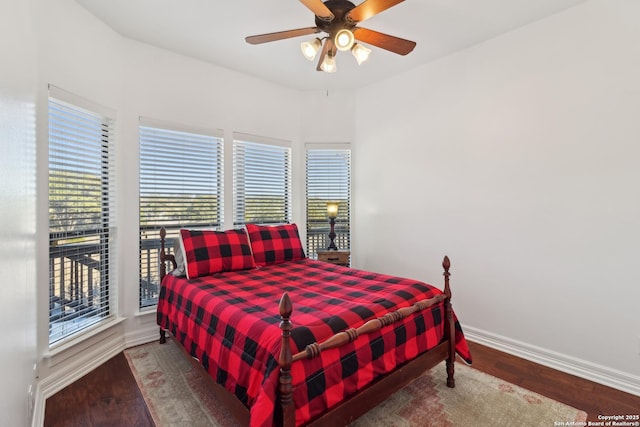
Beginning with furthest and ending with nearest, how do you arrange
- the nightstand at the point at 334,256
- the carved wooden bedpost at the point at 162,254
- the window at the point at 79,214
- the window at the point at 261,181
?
the nightstand at the point at 334,256
the window at the point at 261,181
the carved wooden bedpost at the point at 162,254
the window at the point at 79,214

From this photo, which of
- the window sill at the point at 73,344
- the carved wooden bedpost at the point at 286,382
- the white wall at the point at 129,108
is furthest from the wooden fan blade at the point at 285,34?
the window sill at the point at 73,344

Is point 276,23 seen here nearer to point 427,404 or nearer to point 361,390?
point 361,390

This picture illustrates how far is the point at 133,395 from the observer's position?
7.10ft

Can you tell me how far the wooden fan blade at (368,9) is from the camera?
5.82 feet

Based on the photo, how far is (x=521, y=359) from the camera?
2701 mm

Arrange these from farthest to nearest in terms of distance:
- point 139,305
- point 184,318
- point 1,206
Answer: point 139,305 → point 184,318 → point 1,206

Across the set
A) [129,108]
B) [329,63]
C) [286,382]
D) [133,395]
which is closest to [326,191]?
[329,63]

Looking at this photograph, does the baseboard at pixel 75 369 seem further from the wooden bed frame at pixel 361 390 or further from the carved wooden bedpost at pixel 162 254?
the wooden bed frame at pixel 361 390

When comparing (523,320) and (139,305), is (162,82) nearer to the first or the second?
(139,305)

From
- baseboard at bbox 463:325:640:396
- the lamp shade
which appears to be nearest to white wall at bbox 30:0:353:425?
the lamp shade

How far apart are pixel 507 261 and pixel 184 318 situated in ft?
9.45

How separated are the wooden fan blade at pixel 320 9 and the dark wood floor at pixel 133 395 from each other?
2715 mm

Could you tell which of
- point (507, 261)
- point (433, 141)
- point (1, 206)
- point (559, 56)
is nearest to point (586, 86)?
point (559, 56)

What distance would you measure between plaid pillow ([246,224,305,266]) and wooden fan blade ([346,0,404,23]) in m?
2.13
